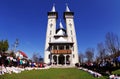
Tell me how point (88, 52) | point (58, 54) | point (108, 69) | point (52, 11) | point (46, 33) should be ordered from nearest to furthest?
1. point (108, 69)
2. point (58, 54)
3. point (46, 33)
4. point (52, 11)
5. point (88, 52)

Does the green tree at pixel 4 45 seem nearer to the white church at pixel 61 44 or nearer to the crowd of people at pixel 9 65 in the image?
the white church at pixel 61 44

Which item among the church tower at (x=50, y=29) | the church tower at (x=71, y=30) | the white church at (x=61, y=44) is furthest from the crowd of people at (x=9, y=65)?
the church tower at (x=71, y=30)

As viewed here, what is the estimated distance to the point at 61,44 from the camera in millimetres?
53188

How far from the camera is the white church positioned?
51375 mm

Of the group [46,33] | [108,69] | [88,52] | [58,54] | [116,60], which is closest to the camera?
[108,69]

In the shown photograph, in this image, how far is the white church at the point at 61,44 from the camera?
51.4 meters

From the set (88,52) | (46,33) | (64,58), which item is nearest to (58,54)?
(64,58)

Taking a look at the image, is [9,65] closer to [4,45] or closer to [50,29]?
[50,29]

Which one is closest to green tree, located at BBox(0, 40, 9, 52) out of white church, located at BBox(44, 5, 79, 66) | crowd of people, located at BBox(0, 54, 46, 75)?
white church, located at BBox(44, 5, 79, 66)

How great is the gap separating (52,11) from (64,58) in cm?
2261

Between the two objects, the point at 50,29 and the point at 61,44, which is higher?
the point at 50,29

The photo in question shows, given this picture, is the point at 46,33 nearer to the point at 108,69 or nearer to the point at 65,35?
the point at 65,35

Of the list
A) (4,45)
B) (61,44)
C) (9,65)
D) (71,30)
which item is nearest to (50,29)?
(71,30)

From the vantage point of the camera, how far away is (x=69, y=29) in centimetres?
6234
